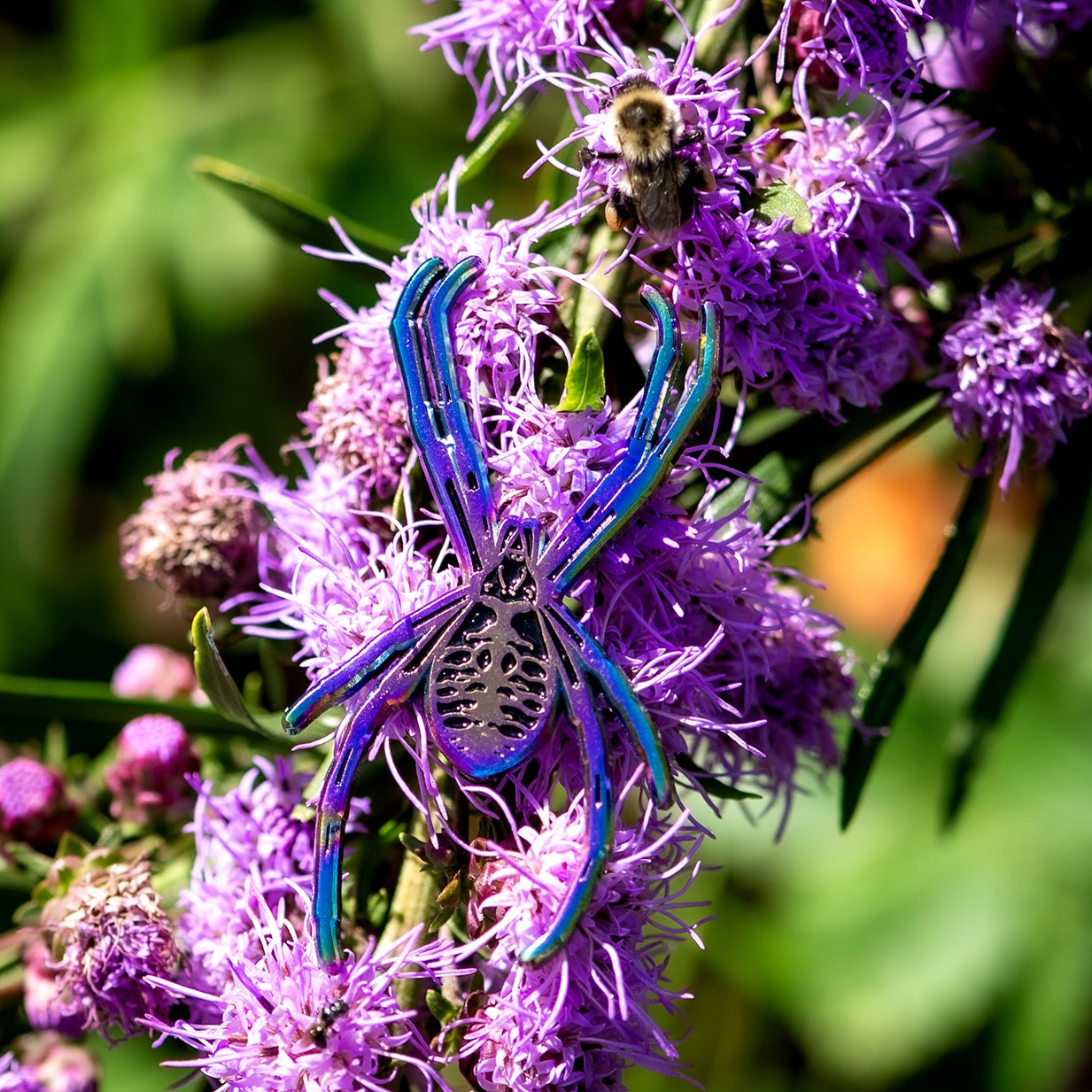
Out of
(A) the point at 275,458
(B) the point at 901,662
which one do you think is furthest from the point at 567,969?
(A) the point at 275,458

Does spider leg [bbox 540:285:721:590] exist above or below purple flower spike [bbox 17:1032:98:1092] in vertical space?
above

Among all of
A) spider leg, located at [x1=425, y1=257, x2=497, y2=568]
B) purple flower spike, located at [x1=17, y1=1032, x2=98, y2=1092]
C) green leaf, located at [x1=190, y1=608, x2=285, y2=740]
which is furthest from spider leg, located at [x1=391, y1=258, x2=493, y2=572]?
purple flower spike, located at [x1=17, y1=1032, x2=98, y2=1092]

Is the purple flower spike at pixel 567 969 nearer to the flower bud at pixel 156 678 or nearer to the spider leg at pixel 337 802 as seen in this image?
the spider leg at pixel 337 802

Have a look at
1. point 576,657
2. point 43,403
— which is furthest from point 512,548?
point 43,403

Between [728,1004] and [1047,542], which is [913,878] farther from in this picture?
[1047,542]

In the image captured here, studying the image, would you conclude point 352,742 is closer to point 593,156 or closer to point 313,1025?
point 313,1025

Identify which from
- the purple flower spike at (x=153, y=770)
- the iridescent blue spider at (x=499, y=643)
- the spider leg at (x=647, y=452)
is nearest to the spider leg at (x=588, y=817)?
the iridescent blue spider at (x=499, y=643)

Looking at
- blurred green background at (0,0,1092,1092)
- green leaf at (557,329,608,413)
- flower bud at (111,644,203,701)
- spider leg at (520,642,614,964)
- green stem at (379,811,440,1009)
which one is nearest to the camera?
spider leg at (520,642,614,964)

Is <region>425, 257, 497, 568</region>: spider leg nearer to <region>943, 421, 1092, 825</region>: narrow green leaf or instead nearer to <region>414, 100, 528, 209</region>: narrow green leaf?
<region>414, 100, 528, 209</region>: narrow green leaf
